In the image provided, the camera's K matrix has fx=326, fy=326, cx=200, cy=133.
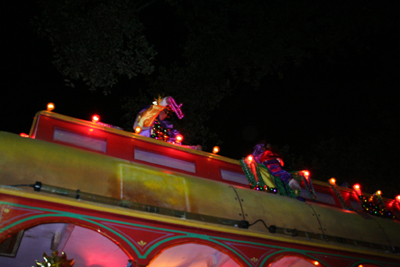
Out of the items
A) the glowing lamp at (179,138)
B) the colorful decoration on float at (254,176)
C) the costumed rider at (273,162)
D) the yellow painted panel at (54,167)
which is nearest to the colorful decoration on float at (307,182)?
the costumed rider at (273,162)

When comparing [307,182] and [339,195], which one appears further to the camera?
[339,195]

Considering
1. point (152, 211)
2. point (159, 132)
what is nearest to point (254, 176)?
point (159, 132)

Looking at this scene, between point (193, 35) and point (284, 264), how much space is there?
8.32 meters

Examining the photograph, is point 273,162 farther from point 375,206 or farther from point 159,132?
point 375,206

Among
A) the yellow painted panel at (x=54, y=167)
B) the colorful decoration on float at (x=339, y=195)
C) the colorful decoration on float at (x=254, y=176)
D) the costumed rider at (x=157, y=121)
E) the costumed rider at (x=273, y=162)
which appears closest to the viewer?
the yellow painted panel at (x=54, y=167)

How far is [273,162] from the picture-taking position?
8.20m

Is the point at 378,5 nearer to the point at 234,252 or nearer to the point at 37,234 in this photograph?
the point at 234,252

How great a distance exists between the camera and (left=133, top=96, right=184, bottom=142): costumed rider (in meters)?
7.56

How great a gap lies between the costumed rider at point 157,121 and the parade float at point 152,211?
0.04 meters

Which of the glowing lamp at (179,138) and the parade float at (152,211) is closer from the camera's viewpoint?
the parade float at (152,211)

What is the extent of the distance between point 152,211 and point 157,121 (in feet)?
10.7

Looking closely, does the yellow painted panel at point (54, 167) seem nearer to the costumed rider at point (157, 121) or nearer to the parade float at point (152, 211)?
the parade float at point (152, 211)

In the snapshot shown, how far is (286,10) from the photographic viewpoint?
34.5 feet

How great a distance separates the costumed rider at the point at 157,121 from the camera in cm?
756
